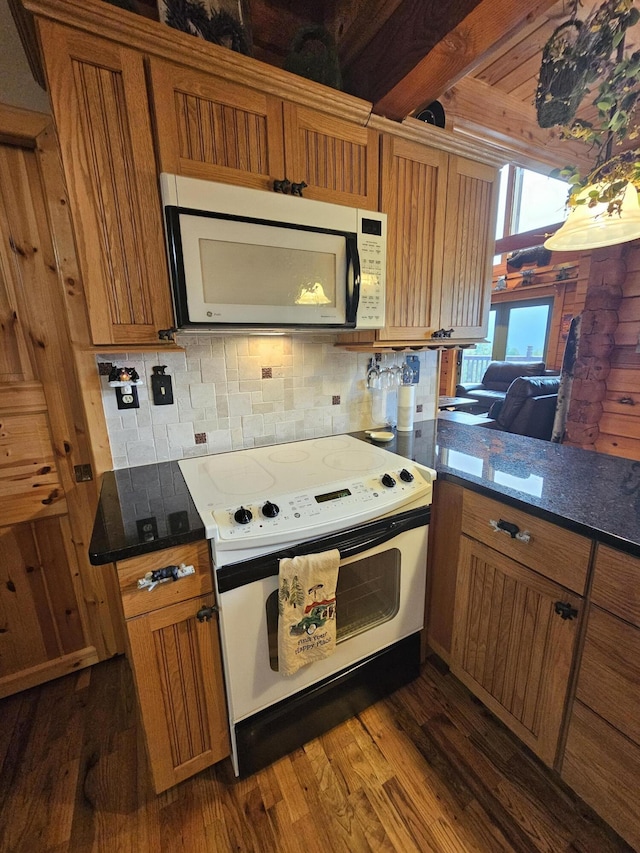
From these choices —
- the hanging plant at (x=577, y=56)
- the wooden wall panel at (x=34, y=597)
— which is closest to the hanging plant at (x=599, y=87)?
the hanging plant at (x=577, y=56)

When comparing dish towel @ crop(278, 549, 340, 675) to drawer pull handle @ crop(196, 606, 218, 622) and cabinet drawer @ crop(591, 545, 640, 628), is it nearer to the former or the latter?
drawer pull handle @ crop(196, 606, 218, 622)

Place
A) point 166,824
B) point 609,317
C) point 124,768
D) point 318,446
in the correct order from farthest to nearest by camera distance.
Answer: point 609,317
point 318,446
point 124,768
point 166,824

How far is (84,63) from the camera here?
3.05 ft

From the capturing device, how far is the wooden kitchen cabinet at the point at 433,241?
145 centimetres

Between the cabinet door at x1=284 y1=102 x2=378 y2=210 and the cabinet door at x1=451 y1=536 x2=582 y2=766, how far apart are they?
1.40 meters

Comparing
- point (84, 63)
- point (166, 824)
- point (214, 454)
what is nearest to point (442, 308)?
point (214, 454)

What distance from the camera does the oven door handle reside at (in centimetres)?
101

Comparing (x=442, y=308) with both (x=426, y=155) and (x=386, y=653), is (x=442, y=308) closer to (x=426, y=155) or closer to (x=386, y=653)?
(x=426, y=155)

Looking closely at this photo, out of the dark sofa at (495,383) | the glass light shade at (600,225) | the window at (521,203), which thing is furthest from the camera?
the dark sofa at (495,383)

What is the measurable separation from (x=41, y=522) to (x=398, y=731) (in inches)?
65.7

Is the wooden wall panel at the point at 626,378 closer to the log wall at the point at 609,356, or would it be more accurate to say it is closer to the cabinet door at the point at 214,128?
the log wall at the point at 609,356

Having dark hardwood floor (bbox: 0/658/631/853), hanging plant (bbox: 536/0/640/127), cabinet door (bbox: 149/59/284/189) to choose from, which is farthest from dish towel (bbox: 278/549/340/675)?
→ hanging plant (bbox: 536/0/640/127)

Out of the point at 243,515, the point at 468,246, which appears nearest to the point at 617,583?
the point at 243,515

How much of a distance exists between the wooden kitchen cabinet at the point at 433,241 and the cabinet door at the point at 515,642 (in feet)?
3.28
